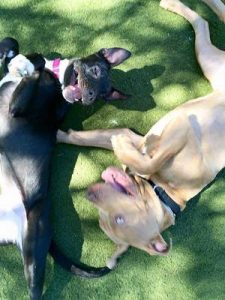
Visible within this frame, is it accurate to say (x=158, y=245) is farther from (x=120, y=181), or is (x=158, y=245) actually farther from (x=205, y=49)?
(x=205, y=49)

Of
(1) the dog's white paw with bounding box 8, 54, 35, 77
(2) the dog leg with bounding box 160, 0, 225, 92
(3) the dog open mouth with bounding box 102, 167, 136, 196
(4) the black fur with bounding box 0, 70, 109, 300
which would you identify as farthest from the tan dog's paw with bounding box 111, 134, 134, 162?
(2) the dog leg with bounding box 160, 0, 225, 92

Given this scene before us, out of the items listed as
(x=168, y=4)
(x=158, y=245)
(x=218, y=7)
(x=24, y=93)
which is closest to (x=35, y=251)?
(x=158, y=245)

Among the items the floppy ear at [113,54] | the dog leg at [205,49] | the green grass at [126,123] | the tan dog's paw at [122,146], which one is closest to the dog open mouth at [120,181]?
the tan dog's paw at [122,146]

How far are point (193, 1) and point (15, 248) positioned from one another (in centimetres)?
256

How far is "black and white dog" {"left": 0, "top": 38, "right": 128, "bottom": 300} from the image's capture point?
12.8 feet

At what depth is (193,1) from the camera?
179 inches

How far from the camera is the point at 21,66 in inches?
156

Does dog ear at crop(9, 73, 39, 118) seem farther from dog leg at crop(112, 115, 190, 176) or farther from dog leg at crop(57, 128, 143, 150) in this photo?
dog leg at crop(112, 115, 190, 176)

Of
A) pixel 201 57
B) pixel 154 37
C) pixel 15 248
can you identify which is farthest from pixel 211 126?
pixel 15 248

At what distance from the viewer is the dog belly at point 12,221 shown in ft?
13.1

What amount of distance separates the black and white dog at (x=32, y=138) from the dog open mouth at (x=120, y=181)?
22.3 inches

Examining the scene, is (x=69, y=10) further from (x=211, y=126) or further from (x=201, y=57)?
(x=211, y=126)

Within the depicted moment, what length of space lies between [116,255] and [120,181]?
702 millimetres

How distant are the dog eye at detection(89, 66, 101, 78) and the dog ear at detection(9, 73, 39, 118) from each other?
1.33 ft
